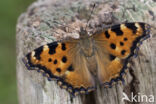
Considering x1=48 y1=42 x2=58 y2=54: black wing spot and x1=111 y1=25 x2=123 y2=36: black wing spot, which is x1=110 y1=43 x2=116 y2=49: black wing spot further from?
x1=48 y1=42 x2=58 y2=54: black wing spot

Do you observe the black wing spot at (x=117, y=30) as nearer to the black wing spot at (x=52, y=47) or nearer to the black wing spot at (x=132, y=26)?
the black wing spot at (x=132, y=26)

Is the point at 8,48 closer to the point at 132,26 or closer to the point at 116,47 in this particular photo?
the point at 116,47

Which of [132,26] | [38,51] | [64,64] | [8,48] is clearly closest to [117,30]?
[132,26]

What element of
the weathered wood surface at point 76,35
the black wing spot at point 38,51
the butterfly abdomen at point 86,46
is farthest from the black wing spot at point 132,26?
the black wing spot at point 38,51

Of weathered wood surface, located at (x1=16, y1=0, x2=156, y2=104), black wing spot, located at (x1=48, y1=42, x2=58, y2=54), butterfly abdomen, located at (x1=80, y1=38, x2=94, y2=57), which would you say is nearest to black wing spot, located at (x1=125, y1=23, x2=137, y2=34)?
weathered wood surface, located at (x1=16, y1=0, x2=156, y2=104)

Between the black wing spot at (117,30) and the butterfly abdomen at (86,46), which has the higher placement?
the black wing spot at (117,30)

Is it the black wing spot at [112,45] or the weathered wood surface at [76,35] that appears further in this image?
the black wing spot at [112,45]
